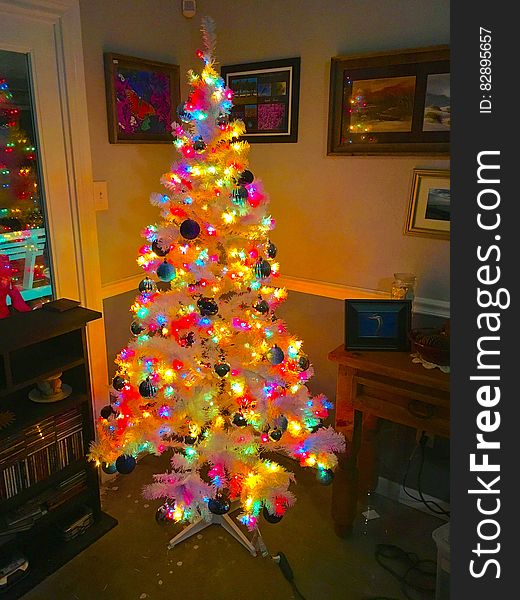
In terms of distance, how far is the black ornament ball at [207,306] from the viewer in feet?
6.49

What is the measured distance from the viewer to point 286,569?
6.97 feet

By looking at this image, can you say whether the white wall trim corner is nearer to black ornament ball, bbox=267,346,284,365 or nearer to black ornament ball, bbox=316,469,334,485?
black ornament ball, bbox=267,346,284,365

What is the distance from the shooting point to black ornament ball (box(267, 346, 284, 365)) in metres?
2.05

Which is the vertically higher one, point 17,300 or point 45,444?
point 17,300

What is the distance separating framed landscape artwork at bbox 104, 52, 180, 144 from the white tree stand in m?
1.77

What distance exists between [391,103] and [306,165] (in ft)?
1.58

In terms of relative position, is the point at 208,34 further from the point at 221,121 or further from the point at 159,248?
the point at 159,248

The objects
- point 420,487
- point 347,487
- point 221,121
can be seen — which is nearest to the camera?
point 221,121

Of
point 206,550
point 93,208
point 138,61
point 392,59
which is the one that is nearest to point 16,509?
point 206,550

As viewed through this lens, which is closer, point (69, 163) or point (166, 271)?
point (166, 271)

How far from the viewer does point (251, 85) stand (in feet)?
8.32

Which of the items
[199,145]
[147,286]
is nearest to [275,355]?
[147,286]

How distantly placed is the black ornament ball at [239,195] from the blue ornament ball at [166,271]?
34 cm

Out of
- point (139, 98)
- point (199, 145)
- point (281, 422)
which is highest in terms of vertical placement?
point (139, 98)
